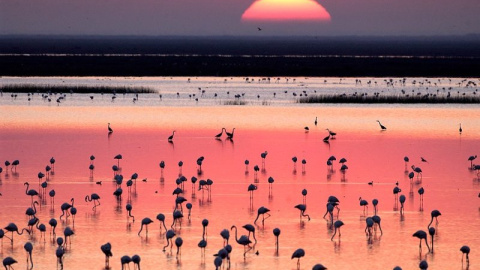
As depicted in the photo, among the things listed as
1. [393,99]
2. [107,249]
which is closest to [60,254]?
[107,249]

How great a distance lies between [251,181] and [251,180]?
13 cm

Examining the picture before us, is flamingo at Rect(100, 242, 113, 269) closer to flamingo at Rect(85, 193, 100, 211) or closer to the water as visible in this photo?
the water

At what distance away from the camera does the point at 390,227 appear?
14242 mm

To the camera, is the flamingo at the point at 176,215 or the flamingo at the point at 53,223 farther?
the flamingo at the point at 176,215

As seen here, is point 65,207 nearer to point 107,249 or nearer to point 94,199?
point 94,199

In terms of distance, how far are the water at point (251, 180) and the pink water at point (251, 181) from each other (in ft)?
0.10

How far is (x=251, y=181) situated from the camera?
1845cm

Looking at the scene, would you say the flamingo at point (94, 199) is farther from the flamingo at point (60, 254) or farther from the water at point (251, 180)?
the flamingo at point (60, 254)

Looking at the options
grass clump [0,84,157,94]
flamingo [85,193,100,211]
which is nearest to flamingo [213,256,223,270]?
flamingo [85,193,100,211]

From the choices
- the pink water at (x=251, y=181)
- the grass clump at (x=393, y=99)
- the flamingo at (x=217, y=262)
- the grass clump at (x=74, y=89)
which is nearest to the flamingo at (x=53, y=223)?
the pink water at (x=251, y=181)

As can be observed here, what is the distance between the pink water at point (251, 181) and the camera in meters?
12.6

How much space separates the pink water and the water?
0.10 ft

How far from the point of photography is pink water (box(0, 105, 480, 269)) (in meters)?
12.6

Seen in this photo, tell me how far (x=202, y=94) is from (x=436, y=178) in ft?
85.7
